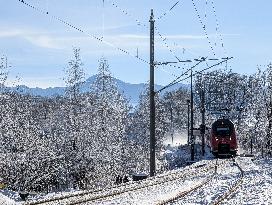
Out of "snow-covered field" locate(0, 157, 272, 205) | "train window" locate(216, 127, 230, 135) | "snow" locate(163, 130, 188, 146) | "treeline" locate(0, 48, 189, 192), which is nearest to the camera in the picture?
"snow-covered field" locate(0, 157, 272, 205)

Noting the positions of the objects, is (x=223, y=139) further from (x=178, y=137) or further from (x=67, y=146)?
(x=178, y=137)

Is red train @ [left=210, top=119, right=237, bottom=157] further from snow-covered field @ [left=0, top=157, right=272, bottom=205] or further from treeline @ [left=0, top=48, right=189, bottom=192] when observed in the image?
snow-covered field @ [left=0, top=157, right=272, bottom=205]

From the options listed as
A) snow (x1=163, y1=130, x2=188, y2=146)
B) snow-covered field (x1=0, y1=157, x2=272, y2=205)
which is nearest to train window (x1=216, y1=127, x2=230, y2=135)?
snow-covered field (x1=0, y1=157, x2=272, y2=205)

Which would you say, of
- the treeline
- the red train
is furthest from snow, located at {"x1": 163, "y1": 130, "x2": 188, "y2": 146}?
the red train

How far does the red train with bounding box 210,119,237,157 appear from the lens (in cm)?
4112

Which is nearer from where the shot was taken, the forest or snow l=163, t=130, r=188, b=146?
the forest

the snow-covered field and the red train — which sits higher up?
the red train

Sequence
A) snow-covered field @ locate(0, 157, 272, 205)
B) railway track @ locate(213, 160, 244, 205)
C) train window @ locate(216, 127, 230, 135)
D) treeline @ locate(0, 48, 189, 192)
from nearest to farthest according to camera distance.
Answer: railway track @ locate(213, 160, 244, 205) < snow-covered field @ locate(0, 157, 272, 205) < treeline @ locate(0, 48, 189, 192) < train window @ locate(216, 127, 230, 135)

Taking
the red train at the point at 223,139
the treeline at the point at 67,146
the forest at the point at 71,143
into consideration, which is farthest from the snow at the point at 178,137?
the red train at the point at 223,139

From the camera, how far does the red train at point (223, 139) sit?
135 feet

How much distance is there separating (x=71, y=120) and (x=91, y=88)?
45.1 feet

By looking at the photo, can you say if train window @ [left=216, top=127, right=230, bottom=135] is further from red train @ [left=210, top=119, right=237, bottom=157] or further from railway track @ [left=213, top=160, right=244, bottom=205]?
railway track @ [left=213, top=160, right=244, bottom=205]

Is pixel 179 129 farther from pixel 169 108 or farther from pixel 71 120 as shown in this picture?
pixel 71 120

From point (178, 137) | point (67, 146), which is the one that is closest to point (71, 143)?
point (67, 146)
